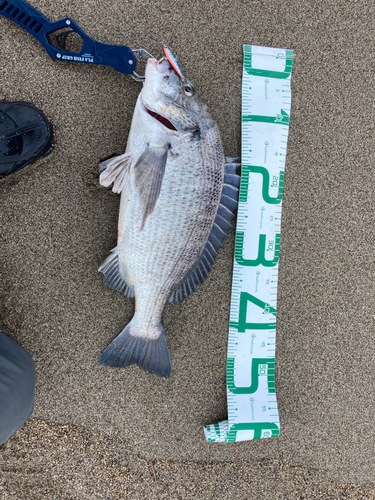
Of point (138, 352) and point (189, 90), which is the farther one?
point (138, 352)

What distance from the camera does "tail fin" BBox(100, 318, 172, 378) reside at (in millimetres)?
1555

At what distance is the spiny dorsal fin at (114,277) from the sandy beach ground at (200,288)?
0.13m

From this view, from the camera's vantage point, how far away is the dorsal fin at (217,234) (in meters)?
1.53

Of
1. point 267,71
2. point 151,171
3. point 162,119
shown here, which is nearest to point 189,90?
point 162,119

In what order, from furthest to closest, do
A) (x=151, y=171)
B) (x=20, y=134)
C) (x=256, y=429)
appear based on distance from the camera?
(x=256, y=429) → (x=20, y=134) → (x=151, y=171)

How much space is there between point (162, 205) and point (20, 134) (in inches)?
32.1

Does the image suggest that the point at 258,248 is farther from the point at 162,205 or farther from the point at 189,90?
the point at 189,90

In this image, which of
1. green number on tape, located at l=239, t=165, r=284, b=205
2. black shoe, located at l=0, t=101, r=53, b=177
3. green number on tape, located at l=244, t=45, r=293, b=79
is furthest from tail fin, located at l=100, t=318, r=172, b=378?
green number on tape, located at l=244, t=45, r=293, b=79

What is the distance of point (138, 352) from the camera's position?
1560 mm

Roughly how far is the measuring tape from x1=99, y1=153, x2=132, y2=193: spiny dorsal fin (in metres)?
0.68

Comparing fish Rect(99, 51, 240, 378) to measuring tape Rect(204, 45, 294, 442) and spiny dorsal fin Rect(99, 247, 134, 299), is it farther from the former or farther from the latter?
measuring tape Rect(204, 45, 294, 442)

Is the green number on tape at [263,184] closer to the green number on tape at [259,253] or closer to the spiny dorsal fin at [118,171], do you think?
the green number on tape at [259,253]

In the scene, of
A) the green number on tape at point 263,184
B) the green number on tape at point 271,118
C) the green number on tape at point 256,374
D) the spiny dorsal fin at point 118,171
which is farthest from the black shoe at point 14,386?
the green number on tape at point 271,118

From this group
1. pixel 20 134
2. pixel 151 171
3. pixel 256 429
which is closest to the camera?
pixel 151 171
